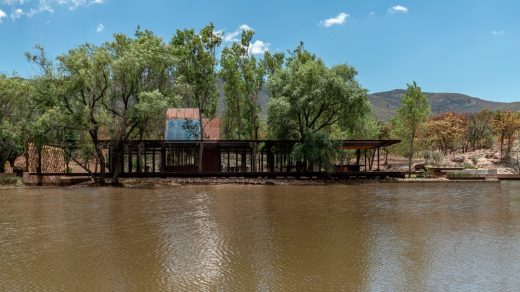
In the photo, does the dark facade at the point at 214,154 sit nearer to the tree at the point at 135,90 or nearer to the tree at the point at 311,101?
the tree at the point at 311,101

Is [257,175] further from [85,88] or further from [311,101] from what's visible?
[85,88]

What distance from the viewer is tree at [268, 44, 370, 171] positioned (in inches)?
1134

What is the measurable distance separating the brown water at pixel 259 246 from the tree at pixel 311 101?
13.1 m

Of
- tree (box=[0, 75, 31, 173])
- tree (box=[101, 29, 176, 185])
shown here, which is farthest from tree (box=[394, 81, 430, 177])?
tree (box=[0, 75, 31, 173])

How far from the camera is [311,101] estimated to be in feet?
94.6

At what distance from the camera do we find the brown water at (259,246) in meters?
6.62

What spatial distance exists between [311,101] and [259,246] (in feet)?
67.7

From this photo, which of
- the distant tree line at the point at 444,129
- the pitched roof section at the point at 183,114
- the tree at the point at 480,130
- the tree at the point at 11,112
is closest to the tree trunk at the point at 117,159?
the tree at the point at 11,112

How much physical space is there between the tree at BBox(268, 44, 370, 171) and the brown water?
42.9 ft

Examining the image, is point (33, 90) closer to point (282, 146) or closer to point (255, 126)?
point (282, 146)

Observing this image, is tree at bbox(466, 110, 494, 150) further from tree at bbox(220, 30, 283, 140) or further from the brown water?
the brown water

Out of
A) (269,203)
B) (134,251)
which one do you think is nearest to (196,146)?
(269,203)

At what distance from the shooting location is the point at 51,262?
307 inches

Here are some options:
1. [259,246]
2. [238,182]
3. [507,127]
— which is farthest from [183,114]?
[507,127]
